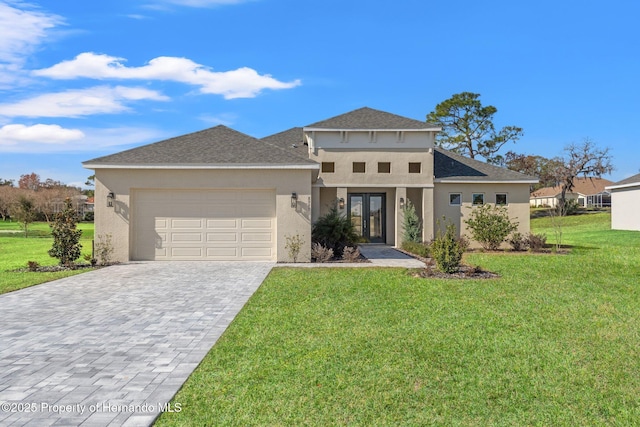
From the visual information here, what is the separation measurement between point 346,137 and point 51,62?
12.7m

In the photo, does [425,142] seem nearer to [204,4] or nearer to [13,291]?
[204,4]

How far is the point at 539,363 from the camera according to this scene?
4.77 m

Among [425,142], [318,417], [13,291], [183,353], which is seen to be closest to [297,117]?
[425,142]

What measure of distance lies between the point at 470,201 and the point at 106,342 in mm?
18399

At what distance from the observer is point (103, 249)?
536 inches

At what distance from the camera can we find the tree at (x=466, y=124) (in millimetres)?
40719

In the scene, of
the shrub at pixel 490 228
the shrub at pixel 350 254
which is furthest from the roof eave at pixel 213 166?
the shrub at pixel 490 228

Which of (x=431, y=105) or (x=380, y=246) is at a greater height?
(x=431, y=105)

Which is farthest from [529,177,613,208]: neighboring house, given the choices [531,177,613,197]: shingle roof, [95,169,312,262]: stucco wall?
[95,169,312,262]: stucco wall

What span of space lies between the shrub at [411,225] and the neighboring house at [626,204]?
17369 millimetres

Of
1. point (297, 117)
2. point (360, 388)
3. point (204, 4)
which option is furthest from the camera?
point (297, 117)

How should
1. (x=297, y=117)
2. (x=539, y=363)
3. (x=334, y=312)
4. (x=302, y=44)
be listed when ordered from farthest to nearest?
(x=297, y=117), (x=302, y=44), (x=334, y=312), (x=539, y=363)

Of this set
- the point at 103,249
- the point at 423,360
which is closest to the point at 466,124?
the point at 103,249

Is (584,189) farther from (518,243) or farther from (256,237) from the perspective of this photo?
(256,237)
